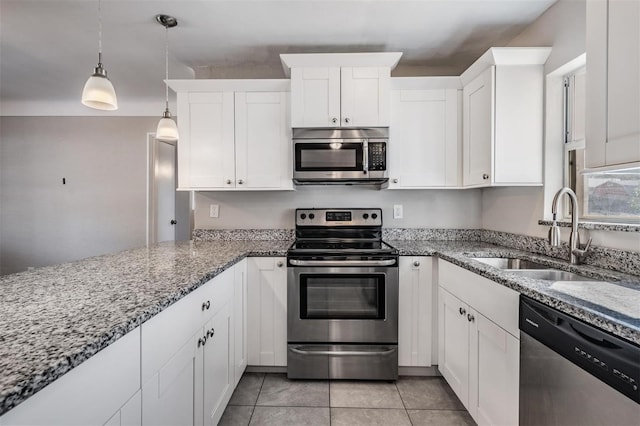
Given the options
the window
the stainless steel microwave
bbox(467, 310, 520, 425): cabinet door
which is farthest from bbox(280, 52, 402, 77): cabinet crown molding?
bbox(467, 310, 520, 425): cabinet door

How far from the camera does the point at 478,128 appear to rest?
7.06 ft

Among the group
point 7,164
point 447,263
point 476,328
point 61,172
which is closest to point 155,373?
point 476,328

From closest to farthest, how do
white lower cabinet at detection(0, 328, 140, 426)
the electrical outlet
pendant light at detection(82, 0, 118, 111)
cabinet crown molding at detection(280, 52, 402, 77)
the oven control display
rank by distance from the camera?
white lower cabinet at detection(0, 328, 140, 426)
pendant light at detection(82, 0, 118, 111)
cabinet crown molding at detection(280, 52, 402, 77)
the oven control display
the electrical outlet

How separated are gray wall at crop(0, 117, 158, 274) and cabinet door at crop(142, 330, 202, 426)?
3.52 metres

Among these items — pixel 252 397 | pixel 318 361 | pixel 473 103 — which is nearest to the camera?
pixel 252 397

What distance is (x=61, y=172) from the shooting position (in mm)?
4141

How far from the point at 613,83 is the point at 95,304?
1766 mm

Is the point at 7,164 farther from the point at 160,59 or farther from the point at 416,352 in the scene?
the point at 416,352

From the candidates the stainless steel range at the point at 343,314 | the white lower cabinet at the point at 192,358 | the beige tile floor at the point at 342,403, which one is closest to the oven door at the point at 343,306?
the stainless steel range at the point at 343,314

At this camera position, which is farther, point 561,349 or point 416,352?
point 416,352

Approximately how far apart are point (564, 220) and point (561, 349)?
42.7 inches

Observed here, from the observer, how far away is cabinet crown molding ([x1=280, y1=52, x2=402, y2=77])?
87.1 inches

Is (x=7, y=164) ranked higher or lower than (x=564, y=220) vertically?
higher

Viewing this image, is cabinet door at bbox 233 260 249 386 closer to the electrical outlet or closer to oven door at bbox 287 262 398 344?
oven door at bbox 287 262 398 344
